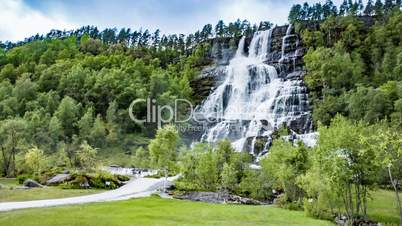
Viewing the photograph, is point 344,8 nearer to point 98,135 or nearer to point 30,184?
point 98,135

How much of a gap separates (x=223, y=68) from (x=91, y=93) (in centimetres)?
3762

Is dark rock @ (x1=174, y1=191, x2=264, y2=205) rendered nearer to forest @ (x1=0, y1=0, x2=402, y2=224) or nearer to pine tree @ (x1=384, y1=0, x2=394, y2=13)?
forest @ (x1=0, y1=0, x2=402, y2=224)

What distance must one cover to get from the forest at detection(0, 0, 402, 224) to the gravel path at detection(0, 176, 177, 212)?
320cm

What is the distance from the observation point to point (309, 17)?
15238 cm

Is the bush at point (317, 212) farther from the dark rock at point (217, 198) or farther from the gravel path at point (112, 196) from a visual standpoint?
the gravel path at point (112, 196)

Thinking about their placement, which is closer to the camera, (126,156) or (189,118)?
(126,156)

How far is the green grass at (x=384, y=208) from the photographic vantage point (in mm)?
33125

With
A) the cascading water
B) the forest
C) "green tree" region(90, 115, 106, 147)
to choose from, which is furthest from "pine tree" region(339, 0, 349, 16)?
"green tree" region(90, 115, 106, 147)

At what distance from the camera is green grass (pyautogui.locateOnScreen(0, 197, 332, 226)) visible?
965 inches

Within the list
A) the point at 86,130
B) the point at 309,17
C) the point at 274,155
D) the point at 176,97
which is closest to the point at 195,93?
the point at 176,97

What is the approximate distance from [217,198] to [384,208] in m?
16.8

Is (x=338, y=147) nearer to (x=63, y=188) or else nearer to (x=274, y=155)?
(x=274, y=155)

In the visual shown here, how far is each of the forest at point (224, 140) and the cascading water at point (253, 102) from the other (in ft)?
17.5

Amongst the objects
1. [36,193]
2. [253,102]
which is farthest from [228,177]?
[253,102]
